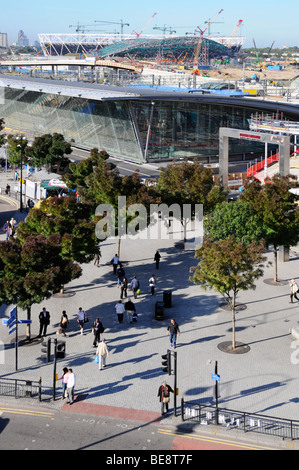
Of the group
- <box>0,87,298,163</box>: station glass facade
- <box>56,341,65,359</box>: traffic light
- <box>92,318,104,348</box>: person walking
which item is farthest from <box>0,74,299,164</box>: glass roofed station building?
<box>56,341,65,359</box>: traffic light

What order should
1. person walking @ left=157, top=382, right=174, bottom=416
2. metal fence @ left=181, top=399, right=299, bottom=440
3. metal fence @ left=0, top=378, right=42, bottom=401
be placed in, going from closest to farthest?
1. metal fence @ left=181, top=399, right=299, bottom=440
2. person walking @ left=157, top=382, right=174, bottom=416
3. metal fence @ left=0, top=378, right=42, bottom=401

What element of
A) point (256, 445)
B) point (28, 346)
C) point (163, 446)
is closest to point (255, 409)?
point (256, 445)

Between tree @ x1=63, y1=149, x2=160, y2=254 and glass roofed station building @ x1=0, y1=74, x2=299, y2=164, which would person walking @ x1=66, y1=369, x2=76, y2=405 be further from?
glass roofed station building @ x1=0, y1=74, x2=299, y2=164

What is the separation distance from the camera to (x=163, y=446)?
47.6 ft

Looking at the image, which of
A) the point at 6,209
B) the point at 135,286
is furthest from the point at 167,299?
the point at 6,209

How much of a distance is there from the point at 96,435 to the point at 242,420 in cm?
370

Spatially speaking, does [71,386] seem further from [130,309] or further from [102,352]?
[130,309]

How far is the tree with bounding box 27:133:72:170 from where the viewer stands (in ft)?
161

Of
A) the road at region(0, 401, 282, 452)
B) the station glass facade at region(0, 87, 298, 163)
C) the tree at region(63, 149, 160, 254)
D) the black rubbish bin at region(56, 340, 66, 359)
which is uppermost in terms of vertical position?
the station glass facade at region(0, 87, 298, 163)

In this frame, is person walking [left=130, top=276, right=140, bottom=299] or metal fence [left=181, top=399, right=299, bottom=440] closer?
metal fence [left=181, top=399, right=299, bottom=440]

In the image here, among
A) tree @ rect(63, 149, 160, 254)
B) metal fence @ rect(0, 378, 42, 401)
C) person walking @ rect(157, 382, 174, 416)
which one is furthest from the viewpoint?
tree @ rect(63, 149, 160, 254)

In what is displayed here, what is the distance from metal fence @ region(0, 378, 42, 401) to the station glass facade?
118 ft

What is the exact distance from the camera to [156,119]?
173 feet

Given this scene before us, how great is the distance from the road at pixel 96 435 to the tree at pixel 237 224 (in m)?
11.1
